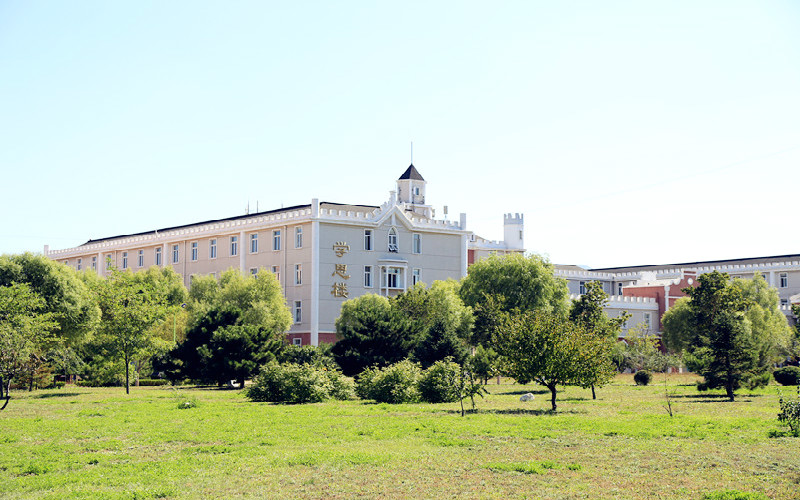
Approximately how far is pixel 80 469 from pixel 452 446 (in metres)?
7.45

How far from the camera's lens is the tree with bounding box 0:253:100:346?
149 feet

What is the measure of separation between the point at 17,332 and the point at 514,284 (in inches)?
1311

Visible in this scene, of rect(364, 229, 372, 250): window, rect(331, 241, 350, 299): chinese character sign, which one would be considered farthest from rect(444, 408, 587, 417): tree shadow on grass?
rect(364, 229, 372, 250): window

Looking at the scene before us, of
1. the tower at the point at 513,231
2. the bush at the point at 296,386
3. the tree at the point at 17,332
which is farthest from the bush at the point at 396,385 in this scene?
the tower at the point at 513,231

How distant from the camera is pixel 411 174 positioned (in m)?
96.3

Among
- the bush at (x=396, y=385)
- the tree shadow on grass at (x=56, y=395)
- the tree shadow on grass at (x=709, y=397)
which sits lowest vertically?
the tree shadow on grass at (x=709, y=397)

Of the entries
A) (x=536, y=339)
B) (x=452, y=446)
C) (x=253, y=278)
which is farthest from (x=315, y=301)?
(x=452, y=446)

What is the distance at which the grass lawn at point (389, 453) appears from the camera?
13836 millimetres

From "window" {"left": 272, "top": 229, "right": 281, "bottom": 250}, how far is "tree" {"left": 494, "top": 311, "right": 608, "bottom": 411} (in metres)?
42.5

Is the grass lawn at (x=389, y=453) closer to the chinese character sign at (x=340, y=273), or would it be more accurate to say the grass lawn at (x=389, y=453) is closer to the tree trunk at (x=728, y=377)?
the tree trunk at (x=728, y=377)

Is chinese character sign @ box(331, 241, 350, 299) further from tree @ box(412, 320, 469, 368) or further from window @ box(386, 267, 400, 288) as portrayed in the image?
tree @ box(412, 320, 469, 368)

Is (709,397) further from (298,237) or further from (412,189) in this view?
(412,189)

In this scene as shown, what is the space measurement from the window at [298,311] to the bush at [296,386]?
110 ft

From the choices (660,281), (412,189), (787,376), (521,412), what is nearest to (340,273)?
(412,189)
